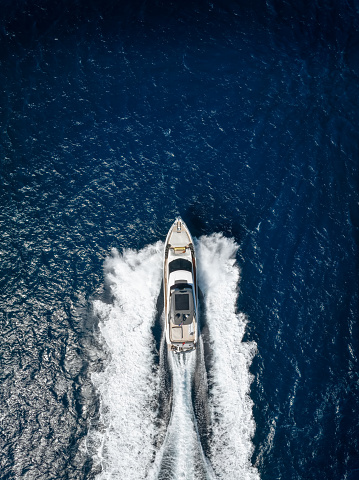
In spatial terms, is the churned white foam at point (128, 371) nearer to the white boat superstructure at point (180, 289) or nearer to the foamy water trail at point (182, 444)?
the foamy water trail at point (182, 444)

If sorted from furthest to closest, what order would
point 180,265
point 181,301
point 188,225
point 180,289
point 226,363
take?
1. point 188,225
2. point 180,265
3. point 180,289
4. point 181,301
5. point 226,363

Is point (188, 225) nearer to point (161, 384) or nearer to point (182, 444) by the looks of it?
point (161, 384)

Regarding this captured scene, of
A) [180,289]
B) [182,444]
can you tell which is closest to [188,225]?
[180,289]

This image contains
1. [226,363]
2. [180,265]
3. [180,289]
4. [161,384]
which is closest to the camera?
[161,384]

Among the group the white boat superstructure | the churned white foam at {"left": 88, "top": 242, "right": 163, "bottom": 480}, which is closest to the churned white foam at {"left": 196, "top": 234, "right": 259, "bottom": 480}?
the white boat superstructure

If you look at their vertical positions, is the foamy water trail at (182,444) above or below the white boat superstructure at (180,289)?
below

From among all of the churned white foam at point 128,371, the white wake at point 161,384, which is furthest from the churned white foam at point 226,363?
the churned white foam at point 128,371
